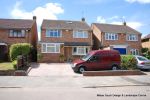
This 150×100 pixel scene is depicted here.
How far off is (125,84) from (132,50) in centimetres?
2669

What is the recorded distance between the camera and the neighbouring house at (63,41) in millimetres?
36656

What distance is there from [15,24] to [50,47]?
280 inches

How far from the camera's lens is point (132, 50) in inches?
1699

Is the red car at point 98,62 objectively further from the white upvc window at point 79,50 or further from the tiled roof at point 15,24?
the tiled roof at point 15,24

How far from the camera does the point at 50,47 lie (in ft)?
121

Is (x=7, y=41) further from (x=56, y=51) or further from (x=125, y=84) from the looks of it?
(x=125, y=84)

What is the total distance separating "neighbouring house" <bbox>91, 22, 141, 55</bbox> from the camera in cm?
4162

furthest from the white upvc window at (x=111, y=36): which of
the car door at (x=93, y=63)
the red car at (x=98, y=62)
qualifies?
the car door at (x=93, y=63)

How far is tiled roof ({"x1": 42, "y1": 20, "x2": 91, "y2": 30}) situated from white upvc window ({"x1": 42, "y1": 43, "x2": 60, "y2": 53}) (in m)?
3.03

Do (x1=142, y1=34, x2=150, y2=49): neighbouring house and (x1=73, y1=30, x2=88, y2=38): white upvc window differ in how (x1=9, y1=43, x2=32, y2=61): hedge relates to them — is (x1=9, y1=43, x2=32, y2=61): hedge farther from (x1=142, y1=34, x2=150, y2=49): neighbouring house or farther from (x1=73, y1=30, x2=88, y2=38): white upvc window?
(x1=142, y1=34, x2=150, y2=49): neighbouring house

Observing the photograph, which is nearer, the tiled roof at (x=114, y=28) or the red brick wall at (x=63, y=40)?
the red brick wall at (x=63, y=40)

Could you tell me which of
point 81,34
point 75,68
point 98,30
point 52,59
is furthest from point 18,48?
point 98,30

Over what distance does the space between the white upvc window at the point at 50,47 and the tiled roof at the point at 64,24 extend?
3030 mm

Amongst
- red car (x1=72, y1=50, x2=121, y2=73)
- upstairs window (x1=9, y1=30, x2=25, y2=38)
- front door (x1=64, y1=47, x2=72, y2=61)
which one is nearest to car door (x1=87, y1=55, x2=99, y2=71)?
red car (x1=72, y1=50, x2=121, y2=73)
